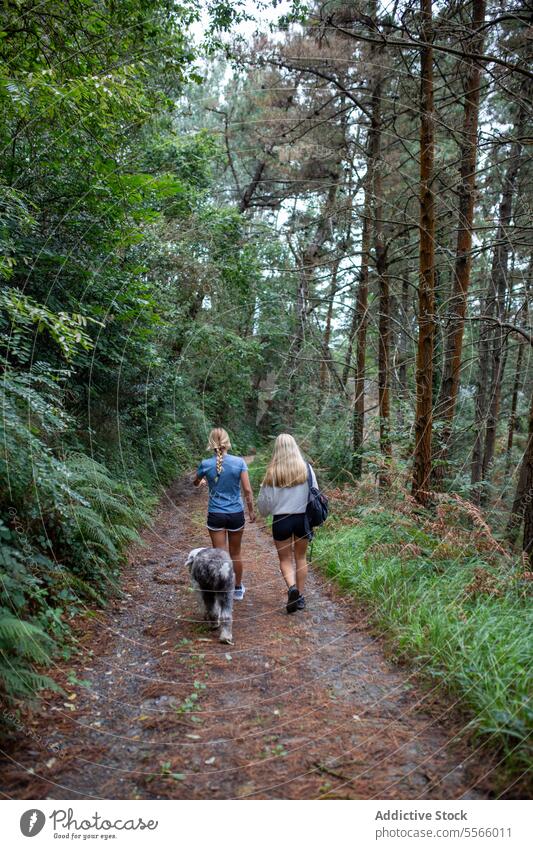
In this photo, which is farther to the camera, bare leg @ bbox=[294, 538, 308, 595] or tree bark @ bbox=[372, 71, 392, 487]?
tree bark @ bbox=[372, 71, 392, 487]

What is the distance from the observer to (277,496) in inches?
209

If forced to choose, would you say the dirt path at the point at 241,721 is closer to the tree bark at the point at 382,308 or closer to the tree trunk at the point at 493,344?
the tree bark at the point at 382,308

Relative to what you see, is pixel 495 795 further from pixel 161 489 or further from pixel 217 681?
pixel 161 489

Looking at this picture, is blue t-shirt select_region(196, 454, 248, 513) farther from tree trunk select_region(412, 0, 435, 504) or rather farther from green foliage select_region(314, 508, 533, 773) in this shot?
tree trunk select_region(412, 0, 435, 504)

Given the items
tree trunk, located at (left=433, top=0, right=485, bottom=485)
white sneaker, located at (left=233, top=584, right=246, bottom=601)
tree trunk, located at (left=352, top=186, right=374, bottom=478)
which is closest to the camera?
white sneaker, located at (left=233, top=584, right=246, bottom=601)

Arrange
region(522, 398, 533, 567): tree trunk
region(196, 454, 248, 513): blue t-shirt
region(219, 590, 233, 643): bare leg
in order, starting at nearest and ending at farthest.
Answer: region(219, 590, 233, 643): bare leg < region(522, 398, 533, 567): tree trunk < region(196, 454, 248, 513): blue t-shirt

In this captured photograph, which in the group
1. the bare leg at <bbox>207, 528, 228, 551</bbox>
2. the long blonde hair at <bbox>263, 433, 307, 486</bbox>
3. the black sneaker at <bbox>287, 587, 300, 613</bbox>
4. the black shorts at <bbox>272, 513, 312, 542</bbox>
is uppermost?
the long blonde hair at <bbox>263, 433, 307, 486</bbox>

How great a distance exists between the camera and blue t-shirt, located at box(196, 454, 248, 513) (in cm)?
531

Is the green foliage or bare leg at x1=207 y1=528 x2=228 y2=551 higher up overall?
bare leg at x1=207 y1=528 x2=228 y2=551

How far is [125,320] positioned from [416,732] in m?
7.14

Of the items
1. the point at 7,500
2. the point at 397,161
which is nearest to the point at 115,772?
the point at 7,500

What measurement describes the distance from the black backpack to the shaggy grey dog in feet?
3.35

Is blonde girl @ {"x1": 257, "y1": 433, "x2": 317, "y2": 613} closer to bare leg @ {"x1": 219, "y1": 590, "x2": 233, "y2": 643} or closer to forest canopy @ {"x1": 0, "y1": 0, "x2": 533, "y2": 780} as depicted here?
bare leg @ {"x1": 219, "y1": 590, "x2": 233, "y2": 643}

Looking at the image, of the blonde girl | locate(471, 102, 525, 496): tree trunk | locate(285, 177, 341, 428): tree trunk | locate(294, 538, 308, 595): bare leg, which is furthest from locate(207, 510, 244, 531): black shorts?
locate(471, 102, 525, 496): tree trunk
